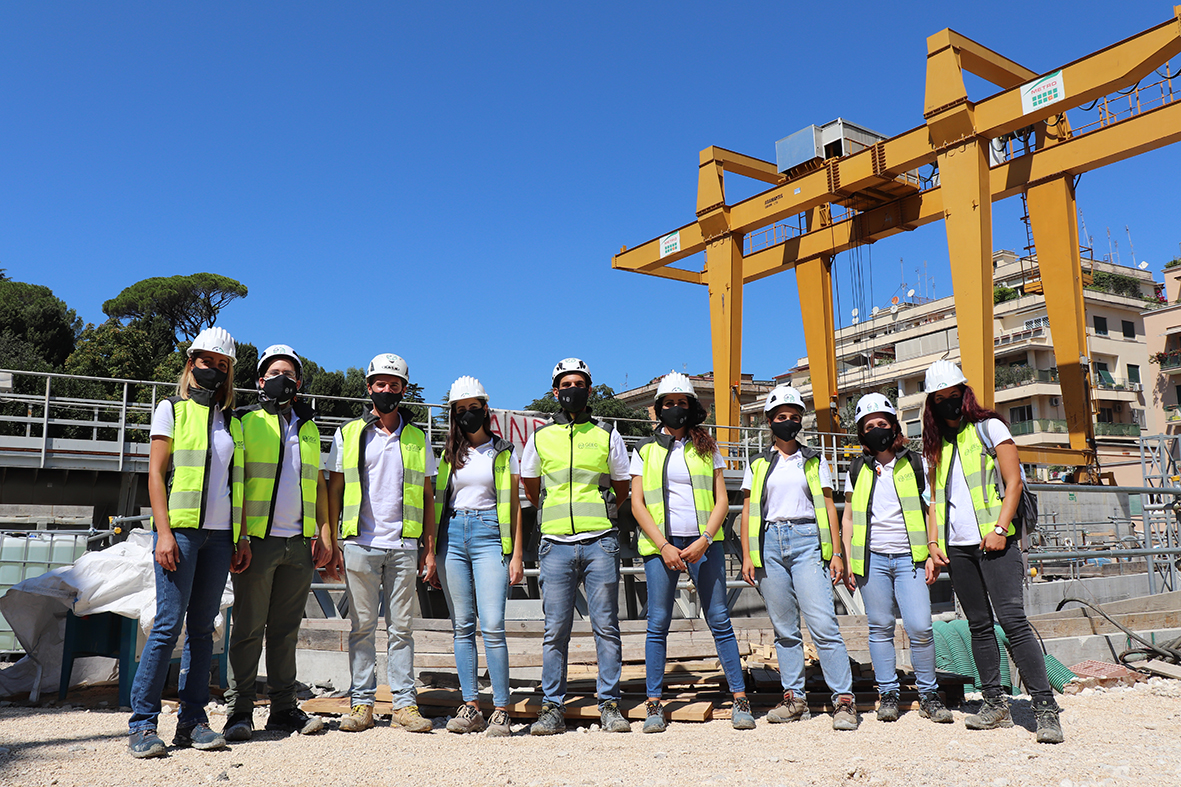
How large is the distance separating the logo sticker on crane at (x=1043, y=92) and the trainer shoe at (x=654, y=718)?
15.2 metres

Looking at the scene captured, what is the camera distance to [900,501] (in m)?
5.09

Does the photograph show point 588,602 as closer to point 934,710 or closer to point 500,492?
point 500,492

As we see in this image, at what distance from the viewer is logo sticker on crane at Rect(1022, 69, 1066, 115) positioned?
51.7 feet

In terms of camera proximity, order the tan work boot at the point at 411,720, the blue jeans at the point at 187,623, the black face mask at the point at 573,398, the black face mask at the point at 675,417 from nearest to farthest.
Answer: the blue jeans at the point at 187,623
the tan work boot at the point at 411,720
the black face mask at the point at 573,398
the black face mask at the point at 675,417

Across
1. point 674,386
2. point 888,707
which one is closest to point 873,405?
point 674,386

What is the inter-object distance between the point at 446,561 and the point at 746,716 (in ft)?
6.11

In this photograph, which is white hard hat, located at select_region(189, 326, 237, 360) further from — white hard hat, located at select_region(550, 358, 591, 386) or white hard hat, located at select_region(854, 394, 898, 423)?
white hard hat, located at select_region(854, 394, 898, 423)

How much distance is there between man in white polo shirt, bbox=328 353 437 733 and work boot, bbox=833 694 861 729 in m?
2.18

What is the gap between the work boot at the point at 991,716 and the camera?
15.3 ft

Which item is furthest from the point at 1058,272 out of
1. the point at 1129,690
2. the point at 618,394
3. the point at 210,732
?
the point at 618,394

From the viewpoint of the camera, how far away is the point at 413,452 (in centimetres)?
497

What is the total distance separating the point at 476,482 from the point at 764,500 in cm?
171

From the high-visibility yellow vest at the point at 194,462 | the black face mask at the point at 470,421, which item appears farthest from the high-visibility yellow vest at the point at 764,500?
Answer: the high-visibility yellow vest at the point at 194,462

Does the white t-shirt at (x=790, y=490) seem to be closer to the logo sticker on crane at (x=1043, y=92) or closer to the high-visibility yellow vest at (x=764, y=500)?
the high-visibility yellow vest at (x=764, y=500)
